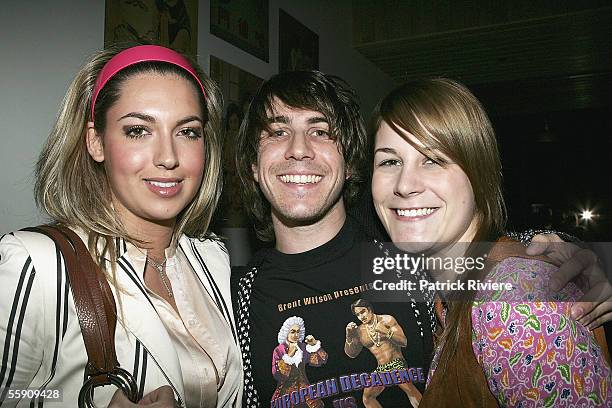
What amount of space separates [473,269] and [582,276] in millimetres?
277

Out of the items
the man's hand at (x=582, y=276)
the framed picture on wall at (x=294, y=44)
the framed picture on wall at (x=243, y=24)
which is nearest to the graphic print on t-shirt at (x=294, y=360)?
the man's hand at (x=582, y=276)

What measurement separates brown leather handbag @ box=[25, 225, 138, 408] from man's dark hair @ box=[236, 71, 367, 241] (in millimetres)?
789

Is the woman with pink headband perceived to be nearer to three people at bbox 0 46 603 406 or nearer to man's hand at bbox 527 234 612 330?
three people at bbox 0 46 603 406

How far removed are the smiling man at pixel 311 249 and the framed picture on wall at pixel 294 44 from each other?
1.06 m

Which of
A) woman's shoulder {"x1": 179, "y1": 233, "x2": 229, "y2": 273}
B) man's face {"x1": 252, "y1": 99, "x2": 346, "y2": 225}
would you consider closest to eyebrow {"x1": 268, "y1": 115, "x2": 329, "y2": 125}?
man's face {"x1": 252, "y1": 99, "x2": 346, "y2": 225}

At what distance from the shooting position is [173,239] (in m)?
1.44

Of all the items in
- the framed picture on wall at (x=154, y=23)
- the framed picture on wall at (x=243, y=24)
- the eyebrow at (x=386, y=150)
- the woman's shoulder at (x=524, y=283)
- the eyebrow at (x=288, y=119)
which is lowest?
the woman's shoulder at (x=524, y=283)

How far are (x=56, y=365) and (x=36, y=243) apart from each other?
27cm

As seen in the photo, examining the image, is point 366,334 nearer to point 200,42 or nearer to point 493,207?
point 493,207

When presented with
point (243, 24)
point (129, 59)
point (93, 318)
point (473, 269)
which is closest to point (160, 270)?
point (93, 318)

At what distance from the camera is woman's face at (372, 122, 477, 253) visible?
3.92 ft

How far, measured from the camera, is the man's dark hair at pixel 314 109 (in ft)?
5.17

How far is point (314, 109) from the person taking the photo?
156cm

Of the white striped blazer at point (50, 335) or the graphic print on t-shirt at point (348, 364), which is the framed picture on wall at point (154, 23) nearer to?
the white striped blazer at point (50, 335)
